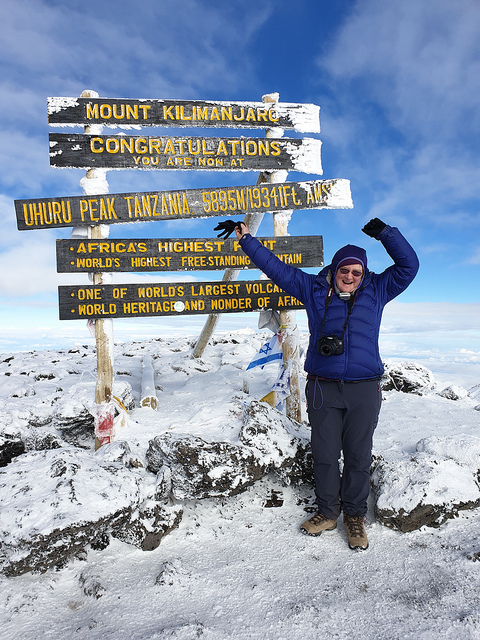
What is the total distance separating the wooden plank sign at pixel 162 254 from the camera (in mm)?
5367

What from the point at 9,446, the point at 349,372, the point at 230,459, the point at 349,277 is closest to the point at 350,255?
the point at 349,277

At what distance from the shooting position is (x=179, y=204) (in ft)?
18.3

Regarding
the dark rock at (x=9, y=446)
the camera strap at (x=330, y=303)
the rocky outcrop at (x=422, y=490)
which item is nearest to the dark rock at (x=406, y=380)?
the rocky outcrop at (x=422, y=490)

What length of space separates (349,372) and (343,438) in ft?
2.25

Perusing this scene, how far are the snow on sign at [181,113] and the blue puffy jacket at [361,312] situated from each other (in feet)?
10.5

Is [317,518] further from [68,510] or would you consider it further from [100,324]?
[100,324]

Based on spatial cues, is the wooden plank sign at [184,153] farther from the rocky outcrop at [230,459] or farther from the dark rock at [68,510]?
the dark rock at [68,510]

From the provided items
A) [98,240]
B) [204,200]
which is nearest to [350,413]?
[204,200]

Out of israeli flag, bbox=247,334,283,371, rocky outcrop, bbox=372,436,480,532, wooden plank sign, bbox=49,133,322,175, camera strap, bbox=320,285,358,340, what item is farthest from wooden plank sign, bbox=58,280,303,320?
rocky outcrop, bbox=372,436,480,532

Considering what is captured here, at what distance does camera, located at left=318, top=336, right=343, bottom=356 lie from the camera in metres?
3.63

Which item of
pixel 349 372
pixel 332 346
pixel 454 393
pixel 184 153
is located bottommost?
pixel 454 393

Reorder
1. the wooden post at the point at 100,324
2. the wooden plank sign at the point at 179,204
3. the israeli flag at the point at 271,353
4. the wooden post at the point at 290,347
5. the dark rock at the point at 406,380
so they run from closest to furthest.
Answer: the wooden plank sign at the point at 179,204 → the wooden post at the point at 100,324 → the wooden post at the point at 290,347 → the israeli flag at the point at 271,353 → the dark rock at the point at 406,380

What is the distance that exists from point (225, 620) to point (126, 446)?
213cm

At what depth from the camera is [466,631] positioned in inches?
100.0
